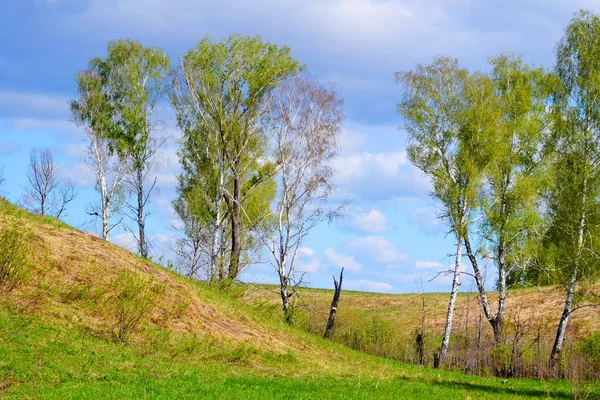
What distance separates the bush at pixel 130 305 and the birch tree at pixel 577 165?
57.8 feet

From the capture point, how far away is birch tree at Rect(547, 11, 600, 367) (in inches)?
1157

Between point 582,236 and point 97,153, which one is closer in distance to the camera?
point 582,236

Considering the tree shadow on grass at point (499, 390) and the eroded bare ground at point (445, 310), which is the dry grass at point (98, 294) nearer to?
the tree shadow on grass at point (499, 390)

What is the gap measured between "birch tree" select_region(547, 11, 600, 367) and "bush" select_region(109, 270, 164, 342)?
694 inches

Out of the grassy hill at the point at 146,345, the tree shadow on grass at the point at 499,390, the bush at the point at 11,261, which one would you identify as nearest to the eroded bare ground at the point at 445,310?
the grassy hill at the point at 146,345

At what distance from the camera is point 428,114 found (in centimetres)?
3291

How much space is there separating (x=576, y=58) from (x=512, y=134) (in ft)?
14.7

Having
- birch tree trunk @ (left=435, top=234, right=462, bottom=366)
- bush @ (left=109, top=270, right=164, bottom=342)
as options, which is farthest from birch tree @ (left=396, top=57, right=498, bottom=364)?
bush @ (left=109, top=270, right=164, bottom=342)

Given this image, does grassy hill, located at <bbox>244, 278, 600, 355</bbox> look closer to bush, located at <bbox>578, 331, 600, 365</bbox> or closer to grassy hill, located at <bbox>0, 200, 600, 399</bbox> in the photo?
bush, located at <bbox>578, 331, 600, 365</bbox>

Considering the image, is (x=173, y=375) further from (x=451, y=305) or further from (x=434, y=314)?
(x=434, y=314)

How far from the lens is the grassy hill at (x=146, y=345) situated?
16109 millimetres

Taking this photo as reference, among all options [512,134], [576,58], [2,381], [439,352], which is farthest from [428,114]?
[2,381]

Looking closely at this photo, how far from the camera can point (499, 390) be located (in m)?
20.9

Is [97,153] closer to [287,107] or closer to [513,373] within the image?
[287,107]
